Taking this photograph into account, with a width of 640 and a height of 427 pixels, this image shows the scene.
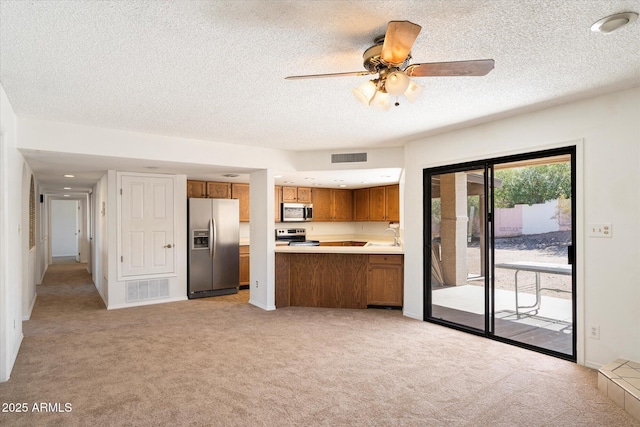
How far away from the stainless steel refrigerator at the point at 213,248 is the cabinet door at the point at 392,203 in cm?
304

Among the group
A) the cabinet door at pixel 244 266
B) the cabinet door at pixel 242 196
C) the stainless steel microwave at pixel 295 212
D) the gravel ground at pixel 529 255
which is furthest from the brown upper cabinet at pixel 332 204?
the gravel ground at pixel 529 255

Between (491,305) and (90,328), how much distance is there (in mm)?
4558

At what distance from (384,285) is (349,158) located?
188 cm

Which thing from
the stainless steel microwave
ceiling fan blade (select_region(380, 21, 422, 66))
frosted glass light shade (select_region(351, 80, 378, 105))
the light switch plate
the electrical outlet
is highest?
ceiling fan blade (select_region(380, 21, 422, 66))

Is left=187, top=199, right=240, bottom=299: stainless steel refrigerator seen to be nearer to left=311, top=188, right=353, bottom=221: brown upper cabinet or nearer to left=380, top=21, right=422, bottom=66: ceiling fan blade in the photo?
left=311, top=188, right=353, bottom=221: brown upper cabinet

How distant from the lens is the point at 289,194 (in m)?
7.95

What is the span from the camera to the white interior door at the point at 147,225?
18.8ft

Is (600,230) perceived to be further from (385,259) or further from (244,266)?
(244,266)

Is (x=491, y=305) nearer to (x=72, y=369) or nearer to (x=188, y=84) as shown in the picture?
(x=188, y=84)

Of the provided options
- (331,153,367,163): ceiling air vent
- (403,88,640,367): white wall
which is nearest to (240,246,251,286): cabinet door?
(331,153,367,163): ceiling air vent

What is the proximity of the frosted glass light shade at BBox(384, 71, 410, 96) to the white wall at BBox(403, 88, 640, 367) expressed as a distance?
2183mm

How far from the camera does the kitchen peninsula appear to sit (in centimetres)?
536

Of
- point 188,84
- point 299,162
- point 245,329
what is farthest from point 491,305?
point 188,84

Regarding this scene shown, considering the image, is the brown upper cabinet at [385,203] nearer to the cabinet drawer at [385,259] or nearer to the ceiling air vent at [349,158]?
the ceiling air vent at [349,158]
